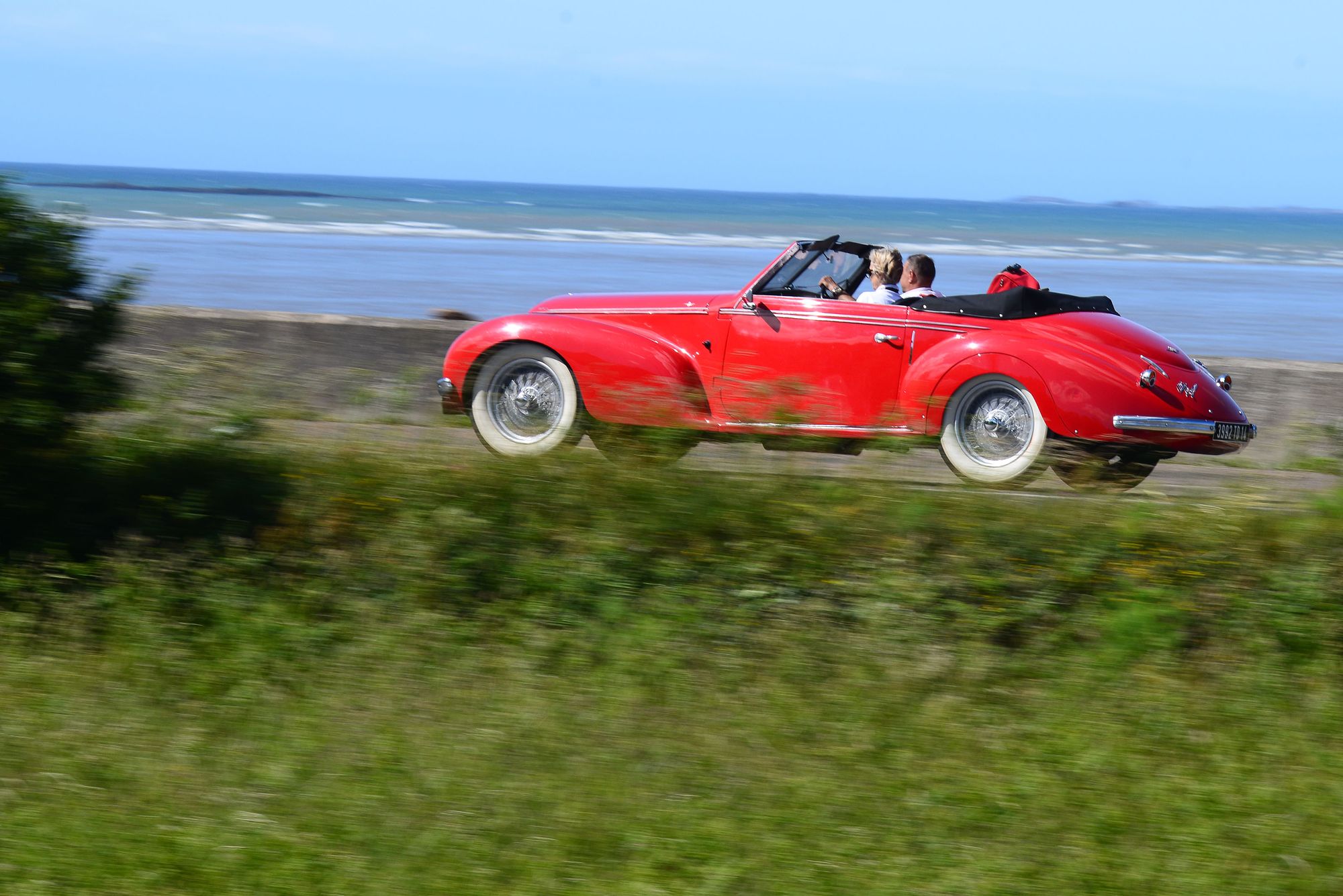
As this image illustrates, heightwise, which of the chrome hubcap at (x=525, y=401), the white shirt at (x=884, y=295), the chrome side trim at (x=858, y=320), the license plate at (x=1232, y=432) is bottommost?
the chrome hubcap at (x=525, y=401)

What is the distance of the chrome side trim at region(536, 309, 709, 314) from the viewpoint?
7.91 m

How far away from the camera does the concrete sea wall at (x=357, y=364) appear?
6.66 m

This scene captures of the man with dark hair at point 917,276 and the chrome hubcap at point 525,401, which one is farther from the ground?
the man with dark hair at point 917,276

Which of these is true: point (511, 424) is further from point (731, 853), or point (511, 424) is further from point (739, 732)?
point (731, 853)

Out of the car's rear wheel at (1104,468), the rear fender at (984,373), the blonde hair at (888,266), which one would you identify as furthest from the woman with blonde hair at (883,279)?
the car's rear wheel at (1104,468)

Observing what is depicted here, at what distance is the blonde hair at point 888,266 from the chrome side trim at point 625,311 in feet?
3.44

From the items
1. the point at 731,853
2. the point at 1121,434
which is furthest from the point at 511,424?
the point at 731,853

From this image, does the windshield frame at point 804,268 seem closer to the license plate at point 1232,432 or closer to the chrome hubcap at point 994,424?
the chrome hubcap at point 994,424

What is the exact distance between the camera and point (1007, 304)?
7.26 metres

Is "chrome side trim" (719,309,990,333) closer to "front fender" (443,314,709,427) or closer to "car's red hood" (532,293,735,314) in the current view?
"car's red hood" (532,293,735,314)

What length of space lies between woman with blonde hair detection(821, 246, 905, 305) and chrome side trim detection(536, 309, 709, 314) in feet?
2.74

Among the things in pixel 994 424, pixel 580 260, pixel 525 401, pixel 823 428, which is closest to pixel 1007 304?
pixel 994 424

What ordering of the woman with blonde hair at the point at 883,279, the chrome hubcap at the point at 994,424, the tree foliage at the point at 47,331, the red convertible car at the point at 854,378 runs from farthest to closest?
the woman with blonde hair at the point at 883,279, the chrome hubcap at the point at 994,424, the red convertible car at the point at 854,378, the tree foliage at the point at 47,331

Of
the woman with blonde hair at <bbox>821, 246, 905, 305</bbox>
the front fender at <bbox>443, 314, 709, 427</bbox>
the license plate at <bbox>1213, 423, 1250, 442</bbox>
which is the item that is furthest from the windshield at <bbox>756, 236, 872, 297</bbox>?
the license plate at <bbox>1213, 423, 1250, 442</bbox>
